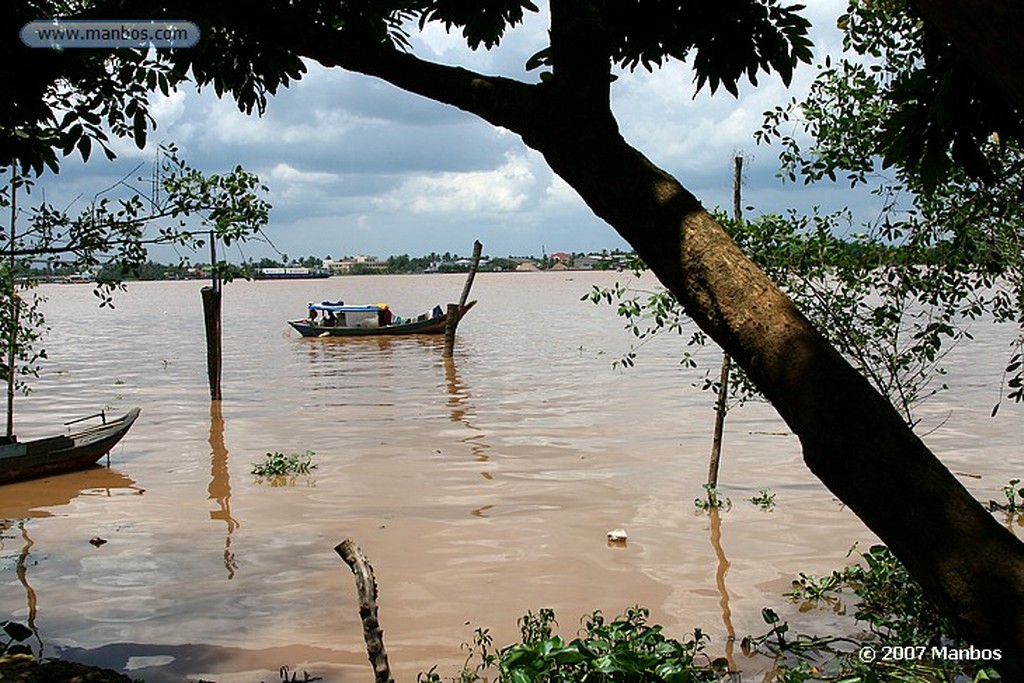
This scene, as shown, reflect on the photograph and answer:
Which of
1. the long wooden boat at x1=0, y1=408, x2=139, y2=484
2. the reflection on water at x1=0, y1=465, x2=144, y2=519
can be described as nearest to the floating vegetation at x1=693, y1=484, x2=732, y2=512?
the reflection on water at x1=0, y1=465, x2=144, y2=519

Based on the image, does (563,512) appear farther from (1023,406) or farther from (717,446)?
(1023,406)

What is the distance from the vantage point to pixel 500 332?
135ft

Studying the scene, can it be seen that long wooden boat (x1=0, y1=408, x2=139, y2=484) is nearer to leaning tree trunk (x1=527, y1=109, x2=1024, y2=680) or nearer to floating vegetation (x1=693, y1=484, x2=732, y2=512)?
floating vegetation (x1=693, y1=484, x2=732, y2=512)

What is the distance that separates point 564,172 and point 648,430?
13168 millimetres

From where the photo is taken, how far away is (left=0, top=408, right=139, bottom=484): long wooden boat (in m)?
11.4

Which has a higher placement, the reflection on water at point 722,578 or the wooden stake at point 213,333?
the wooden stake at point 213,333

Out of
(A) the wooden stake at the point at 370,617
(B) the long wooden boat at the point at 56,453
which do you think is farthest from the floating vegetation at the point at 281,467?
(A) the wooden stake at the point at 370,617

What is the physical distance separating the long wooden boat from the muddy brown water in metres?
0.19

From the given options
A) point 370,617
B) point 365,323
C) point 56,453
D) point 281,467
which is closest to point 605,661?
point 370,617

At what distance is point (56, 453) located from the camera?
11.9m

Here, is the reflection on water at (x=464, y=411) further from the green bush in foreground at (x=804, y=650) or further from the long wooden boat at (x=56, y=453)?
the long wooden boat at (x=56, y=453)

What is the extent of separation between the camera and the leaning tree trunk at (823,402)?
1.90 m
